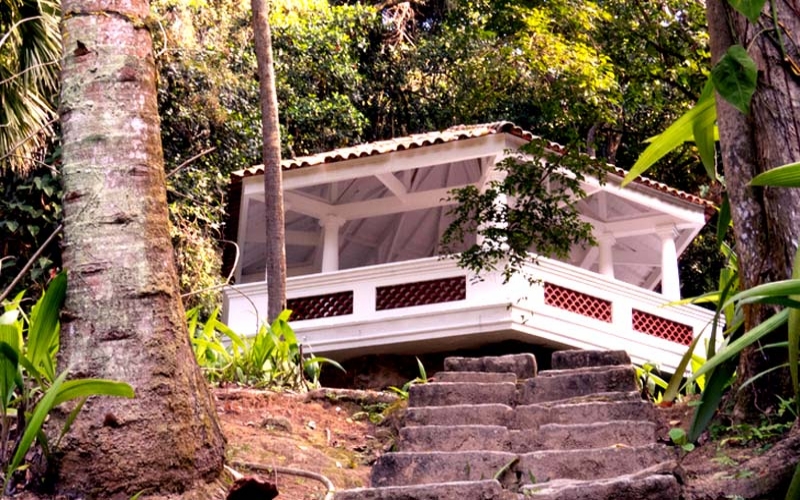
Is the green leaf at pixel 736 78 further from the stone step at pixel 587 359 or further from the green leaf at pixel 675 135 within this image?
the stone step at pixel 587 359

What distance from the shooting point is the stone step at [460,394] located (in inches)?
250

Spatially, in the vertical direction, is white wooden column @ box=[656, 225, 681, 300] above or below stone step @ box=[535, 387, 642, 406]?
above

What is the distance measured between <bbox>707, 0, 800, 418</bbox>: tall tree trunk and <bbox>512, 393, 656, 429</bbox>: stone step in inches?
38.0

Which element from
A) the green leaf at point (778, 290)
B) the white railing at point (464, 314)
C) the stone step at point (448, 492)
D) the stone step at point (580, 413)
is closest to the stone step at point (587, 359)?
the stone step at point (580, 413)

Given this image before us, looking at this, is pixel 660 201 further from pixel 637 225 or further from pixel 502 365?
pixel 502 365

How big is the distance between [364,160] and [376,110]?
983cm

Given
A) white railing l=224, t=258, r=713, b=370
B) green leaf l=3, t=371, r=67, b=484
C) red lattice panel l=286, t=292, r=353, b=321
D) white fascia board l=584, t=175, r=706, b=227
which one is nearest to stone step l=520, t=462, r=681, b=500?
green leaf l=3, t=371, r=67, b=484

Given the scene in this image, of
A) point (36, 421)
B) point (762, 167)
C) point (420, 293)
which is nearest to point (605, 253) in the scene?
point (420, 293)

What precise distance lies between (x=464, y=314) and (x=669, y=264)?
401cm

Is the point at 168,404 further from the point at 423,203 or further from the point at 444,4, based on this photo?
the point at 444,4

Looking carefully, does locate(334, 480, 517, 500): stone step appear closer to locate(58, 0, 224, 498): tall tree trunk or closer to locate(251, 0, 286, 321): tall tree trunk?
locate(58, 0, 224, 498): tall tree trunk

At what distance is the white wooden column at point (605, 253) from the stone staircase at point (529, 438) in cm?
884

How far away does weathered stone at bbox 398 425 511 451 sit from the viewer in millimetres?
5590

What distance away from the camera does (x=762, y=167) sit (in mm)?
4762
